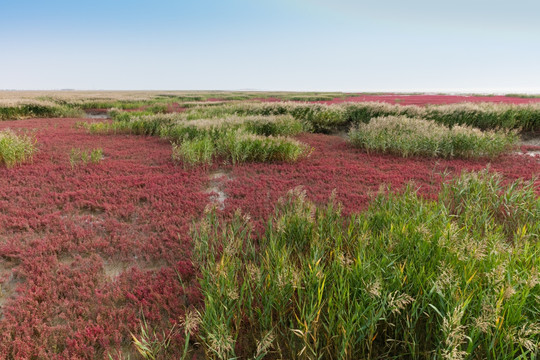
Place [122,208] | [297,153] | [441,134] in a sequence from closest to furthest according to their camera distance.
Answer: [122,208], [297,153], [441,134]

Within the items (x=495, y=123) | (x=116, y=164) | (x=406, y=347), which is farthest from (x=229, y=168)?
(x=495, y=123)

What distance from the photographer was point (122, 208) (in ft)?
20.5

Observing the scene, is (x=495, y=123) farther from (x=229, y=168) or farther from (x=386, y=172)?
(x=229, y=168)

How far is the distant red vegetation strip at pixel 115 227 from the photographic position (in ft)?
10.4

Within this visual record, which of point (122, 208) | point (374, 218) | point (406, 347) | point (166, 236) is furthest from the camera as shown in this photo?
point (122, 208)

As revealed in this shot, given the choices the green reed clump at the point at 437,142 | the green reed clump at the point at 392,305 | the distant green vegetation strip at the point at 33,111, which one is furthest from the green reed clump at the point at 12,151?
the distant green vegetation strip at the point at 33,111

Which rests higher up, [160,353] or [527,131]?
[527,131]

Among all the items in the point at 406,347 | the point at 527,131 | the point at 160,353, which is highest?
the point at 527,131

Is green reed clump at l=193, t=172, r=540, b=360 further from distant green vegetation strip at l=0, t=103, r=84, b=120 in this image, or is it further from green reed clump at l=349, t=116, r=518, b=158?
distant green vegetation strip at l=0, t=103, r=84, b=120

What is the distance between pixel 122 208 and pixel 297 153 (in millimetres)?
6136

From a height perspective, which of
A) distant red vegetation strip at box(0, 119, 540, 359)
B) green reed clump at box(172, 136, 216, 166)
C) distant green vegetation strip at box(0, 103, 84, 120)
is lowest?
distant red vegetation strip at box(0, 119, 540, 359)

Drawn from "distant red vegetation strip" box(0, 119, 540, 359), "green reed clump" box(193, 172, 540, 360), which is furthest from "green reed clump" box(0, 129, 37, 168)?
"green reed clump" box(193, 172, 540, 360)

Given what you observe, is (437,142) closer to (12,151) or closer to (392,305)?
(392,305)

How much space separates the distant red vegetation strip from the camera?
3.17 meters
